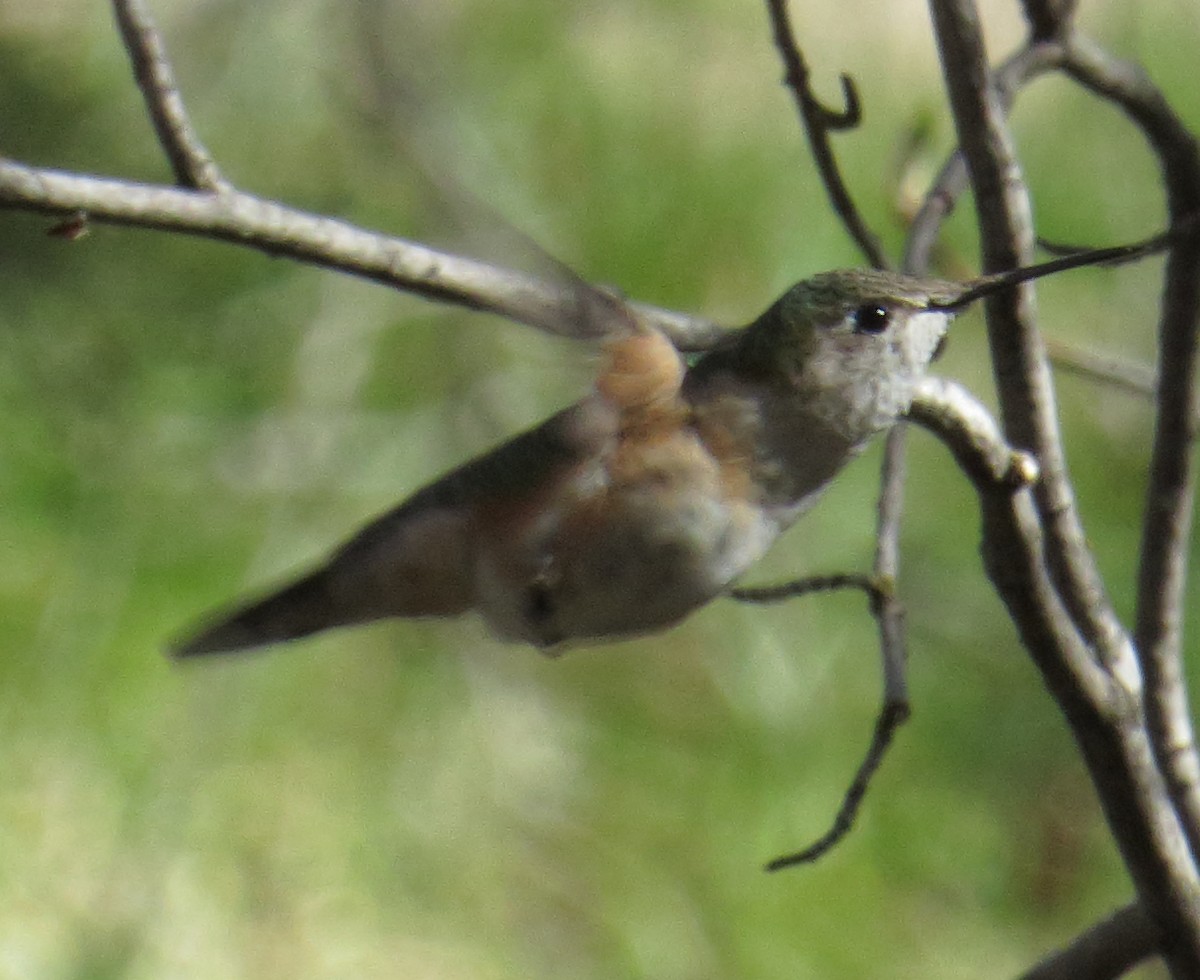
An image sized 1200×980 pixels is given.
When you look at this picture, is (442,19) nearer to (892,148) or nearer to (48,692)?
(892,148)

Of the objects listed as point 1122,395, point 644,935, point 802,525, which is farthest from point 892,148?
point 644,935

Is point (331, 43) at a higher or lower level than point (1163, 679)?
higher

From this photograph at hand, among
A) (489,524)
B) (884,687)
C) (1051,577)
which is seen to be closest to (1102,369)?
(1051,577)

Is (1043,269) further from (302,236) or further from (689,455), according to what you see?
(302,236)

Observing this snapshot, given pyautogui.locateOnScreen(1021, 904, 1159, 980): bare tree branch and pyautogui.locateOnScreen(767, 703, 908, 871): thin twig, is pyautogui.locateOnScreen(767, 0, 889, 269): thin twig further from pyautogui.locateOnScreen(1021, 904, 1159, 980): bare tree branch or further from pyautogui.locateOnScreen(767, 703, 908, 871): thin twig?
pyautogui.locateOnScreen(1021, 904, 1159, 980): bare tree branch

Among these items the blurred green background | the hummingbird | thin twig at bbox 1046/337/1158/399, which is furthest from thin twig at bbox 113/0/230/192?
thin twig at bbox 1046/337/1158/399

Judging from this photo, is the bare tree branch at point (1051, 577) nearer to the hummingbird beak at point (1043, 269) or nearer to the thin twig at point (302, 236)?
the hummingbird beak at point (1043, 269)
